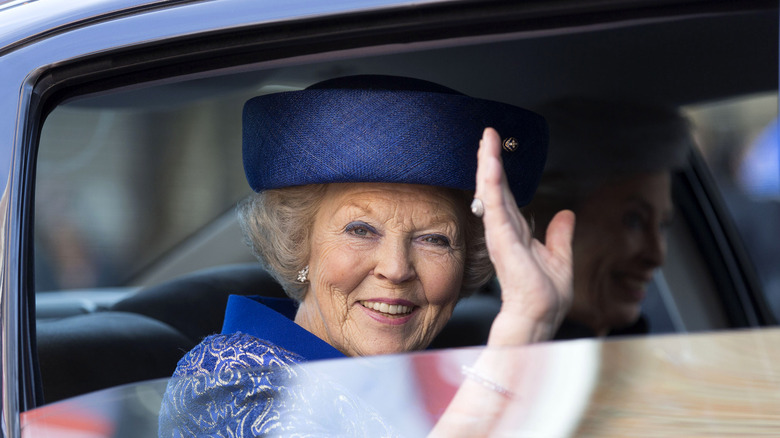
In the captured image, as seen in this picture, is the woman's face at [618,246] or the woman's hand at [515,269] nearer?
the woman's hand at [515,269]

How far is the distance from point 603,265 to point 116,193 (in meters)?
2.37

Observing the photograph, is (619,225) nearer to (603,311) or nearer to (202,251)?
(603,311)

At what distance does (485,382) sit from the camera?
1198 mm

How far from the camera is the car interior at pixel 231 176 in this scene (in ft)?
5.29

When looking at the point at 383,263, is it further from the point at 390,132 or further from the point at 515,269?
the point at 515,269

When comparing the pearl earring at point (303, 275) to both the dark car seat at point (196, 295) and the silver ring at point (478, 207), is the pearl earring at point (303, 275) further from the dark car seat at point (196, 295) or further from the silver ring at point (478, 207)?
the silver ring at point (478, 207)

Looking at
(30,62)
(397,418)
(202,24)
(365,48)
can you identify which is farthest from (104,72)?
(397,418)

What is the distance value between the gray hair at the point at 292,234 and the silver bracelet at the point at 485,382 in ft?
2.32

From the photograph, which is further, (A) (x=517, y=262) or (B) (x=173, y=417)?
(B) (x=173, y=417)

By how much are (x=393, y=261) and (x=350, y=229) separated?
5.2 inches

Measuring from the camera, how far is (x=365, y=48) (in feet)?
4.40

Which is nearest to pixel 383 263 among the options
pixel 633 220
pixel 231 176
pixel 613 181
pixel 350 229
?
pixel 350 229

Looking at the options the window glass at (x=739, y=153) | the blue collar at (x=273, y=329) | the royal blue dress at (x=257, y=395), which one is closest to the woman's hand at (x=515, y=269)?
the royal blue dress at (x=257, y=395)

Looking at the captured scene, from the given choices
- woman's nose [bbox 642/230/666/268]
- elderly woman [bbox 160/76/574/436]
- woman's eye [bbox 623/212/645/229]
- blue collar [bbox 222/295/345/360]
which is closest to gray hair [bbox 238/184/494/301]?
elderly woman [bbox 160/76/574/436]
